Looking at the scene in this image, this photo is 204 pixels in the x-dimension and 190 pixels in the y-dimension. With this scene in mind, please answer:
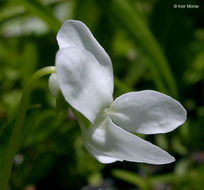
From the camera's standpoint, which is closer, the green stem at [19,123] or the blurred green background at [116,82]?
the green stem at [19,123]

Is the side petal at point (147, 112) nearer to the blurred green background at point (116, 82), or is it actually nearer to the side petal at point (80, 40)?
the side petal at point (80, 40)

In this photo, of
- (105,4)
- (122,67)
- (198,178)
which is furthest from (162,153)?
(122,67)

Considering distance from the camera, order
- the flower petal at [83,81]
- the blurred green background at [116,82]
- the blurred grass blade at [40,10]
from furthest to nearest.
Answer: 1. the blurred grass blade at [40,10]
2. the blurred green background at [116,82]
3. the flower petal at [83,81]

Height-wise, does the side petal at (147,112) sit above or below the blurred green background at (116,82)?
above

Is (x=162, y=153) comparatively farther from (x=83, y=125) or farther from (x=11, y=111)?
(x=11, y=111)

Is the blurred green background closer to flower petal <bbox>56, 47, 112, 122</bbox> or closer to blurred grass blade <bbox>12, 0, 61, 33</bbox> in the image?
blurred grass blade <bbox>12, 0, 61, 33</bbox>

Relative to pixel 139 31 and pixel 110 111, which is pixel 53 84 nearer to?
pixel 110 111

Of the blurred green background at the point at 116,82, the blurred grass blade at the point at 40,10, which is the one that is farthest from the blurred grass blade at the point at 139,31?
A: the blurred grass blade at the point at 40,10
